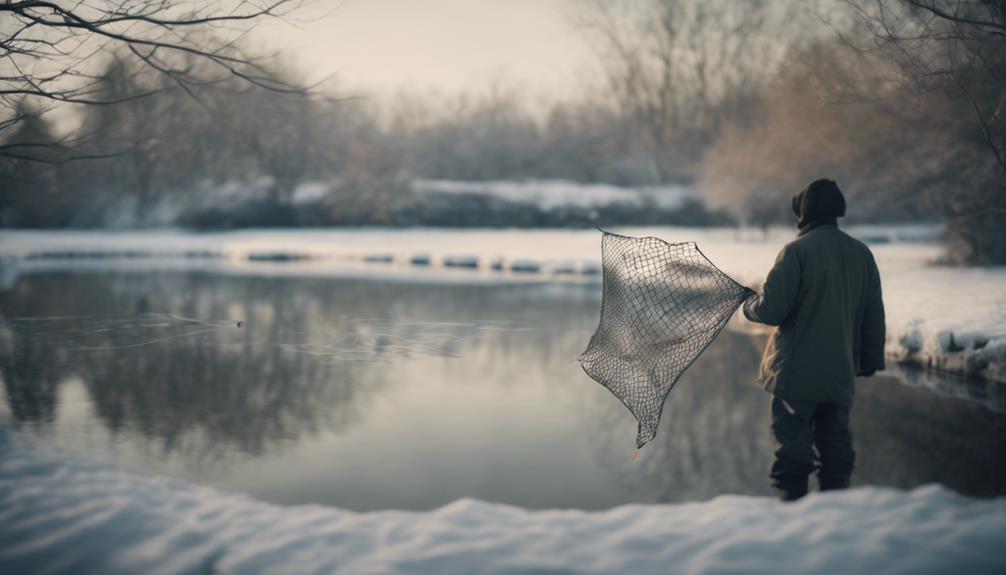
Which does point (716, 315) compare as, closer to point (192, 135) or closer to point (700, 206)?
point (700, 206)

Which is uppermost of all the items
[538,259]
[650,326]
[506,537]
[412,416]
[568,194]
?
[568,194]

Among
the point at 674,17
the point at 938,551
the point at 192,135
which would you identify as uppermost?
the point at 674,17

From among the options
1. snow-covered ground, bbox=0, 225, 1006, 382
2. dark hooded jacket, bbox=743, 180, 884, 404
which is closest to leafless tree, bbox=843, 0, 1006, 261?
snow-covered ground, bbox=0, 225, 1006, 382

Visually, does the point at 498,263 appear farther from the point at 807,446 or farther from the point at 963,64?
the point at 807,446

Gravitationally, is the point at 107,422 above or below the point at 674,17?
below

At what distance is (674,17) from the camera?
161ft

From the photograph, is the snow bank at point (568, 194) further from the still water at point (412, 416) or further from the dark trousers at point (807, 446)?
the dark trousers at point (807, 446)

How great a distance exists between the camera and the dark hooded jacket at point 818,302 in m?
4.50

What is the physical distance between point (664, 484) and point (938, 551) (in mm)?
2602

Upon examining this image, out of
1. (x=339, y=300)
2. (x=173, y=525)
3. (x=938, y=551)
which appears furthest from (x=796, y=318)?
(x=339, y=300)

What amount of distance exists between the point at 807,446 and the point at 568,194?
40.1 metres

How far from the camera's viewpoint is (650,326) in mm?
5734

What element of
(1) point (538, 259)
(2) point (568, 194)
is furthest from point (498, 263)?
(2) point (568, 194)

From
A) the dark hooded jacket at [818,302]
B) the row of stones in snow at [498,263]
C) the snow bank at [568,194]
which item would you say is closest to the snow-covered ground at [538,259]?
the row of stones in snow at [498,263]
